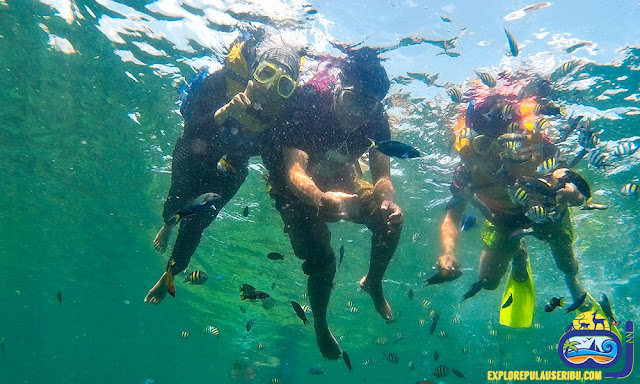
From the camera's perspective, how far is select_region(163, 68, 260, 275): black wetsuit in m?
5.91

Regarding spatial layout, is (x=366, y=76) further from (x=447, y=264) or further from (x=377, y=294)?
(x=377, y=294)

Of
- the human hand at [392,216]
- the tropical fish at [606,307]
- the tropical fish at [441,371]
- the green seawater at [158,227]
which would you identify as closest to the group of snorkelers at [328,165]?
the human hand at [392,216]

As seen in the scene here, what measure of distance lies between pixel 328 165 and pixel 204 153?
243 centimetres

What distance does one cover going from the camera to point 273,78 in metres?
4.27

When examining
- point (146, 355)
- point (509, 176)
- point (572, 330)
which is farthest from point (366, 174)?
point (146, 355)

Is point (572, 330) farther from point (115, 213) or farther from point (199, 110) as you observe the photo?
point (115, 213)

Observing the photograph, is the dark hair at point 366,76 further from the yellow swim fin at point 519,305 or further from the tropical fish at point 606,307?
the tropical fish at point 606,307

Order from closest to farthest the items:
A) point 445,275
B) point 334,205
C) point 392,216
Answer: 1. point 334,205
2. point 392,216
3. point 445,275

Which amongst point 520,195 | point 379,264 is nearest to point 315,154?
point 379,264

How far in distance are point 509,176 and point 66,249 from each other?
3379cm

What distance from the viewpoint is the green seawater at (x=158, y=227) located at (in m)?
12.3

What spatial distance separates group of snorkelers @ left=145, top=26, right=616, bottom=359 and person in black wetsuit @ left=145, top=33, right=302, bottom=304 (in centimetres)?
2

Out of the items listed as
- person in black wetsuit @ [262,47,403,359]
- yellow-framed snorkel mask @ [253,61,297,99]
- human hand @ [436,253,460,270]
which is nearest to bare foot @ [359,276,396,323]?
person in black wetsuit @ [262,47,403,359]

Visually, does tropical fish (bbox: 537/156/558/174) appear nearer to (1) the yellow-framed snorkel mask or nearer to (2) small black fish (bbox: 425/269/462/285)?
(2) small black fish (bbox: 425/269/462/285)
